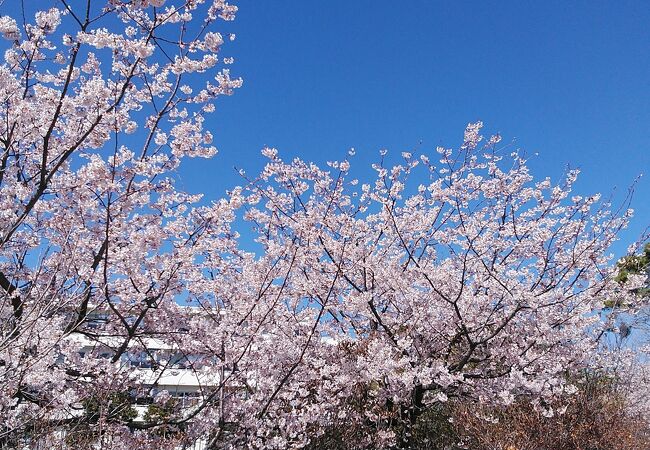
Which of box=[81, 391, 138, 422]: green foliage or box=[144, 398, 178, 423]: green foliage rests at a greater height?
box=[144, 398, 178, 423]: green foliage

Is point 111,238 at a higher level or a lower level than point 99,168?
lower

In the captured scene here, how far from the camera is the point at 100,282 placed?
518 centimetres

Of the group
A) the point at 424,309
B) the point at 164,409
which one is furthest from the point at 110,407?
the point at 424,309

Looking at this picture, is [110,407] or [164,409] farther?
[164,409]

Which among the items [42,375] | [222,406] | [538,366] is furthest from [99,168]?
[538,366]

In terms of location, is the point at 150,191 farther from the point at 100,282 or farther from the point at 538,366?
the point at 538,366

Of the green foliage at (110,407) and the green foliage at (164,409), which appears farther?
the green foliage at (164,409)

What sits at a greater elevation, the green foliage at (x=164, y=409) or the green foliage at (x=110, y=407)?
the green foliage at (x=164, y=409)

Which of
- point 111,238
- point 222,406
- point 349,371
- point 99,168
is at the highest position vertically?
point 99,168

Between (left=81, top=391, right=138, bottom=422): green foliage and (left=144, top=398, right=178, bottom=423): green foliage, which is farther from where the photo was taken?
(left=144, top=398, right=178, bottom=423): green foliage

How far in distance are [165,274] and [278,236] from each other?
11.3 feet

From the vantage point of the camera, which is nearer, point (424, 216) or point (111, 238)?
point (111, 238)

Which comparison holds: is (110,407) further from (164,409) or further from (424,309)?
(424,309)

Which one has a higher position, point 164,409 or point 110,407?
point 164,409
